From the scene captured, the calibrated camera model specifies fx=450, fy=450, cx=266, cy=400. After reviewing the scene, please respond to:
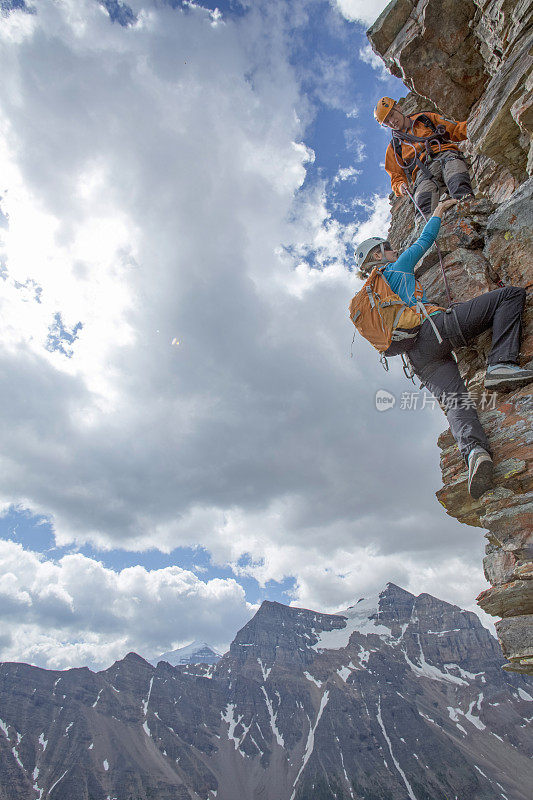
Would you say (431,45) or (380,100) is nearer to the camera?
(431,45)

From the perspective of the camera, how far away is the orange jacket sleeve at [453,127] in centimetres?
1095

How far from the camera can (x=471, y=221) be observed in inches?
335

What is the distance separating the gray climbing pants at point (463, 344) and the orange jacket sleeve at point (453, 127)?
6385 millimetres

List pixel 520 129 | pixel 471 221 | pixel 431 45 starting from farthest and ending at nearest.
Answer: pixel 431 45
pixel 471 221
pixel 520 129

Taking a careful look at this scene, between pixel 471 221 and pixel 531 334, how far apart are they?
10.2 feet

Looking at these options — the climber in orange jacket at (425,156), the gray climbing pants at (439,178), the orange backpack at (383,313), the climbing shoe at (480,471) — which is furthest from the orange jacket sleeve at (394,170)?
the climbing shoe at (480,471)

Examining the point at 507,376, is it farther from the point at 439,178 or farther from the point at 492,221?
the point at 439,178

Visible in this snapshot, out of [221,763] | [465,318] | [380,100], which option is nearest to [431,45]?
[380,100]

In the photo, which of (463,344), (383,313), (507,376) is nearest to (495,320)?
(463,344)

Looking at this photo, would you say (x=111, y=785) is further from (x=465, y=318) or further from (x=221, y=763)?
(x=465, y=318)

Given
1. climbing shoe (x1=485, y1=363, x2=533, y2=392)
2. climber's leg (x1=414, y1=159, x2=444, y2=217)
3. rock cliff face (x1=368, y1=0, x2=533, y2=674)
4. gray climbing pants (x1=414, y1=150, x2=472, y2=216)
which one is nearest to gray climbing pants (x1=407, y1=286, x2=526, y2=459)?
climbing shoe (x1=485, y1=363, x2=533, y2=392)

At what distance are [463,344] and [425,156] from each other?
6.11 meters

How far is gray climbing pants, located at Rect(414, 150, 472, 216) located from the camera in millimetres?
9998

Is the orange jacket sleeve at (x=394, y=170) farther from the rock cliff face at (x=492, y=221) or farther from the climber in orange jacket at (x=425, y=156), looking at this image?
the rock cliff face at (x=492, y=221)
